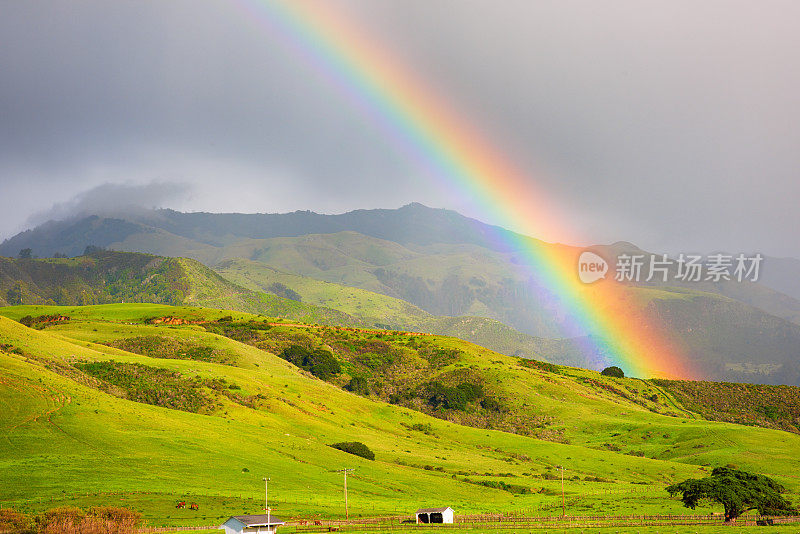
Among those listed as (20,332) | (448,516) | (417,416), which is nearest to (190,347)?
(20,332)

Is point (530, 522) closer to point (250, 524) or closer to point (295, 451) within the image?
point (250, 524)

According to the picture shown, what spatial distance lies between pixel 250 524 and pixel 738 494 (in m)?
51.0

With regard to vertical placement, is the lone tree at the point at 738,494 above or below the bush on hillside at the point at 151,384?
below

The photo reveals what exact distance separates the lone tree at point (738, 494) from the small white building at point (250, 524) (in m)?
46.0

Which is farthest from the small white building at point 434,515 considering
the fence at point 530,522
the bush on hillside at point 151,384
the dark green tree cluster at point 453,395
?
the dark green tree cluster at point 453,395

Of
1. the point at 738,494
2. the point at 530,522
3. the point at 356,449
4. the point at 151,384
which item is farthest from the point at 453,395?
the point at 738,494

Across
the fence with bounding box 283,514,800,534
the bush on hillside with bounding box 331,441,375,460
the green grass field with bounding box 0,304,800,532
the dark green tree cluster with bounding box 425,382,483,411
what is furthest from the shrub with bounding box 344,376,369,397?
the fence with bounding box 283,514,800,534

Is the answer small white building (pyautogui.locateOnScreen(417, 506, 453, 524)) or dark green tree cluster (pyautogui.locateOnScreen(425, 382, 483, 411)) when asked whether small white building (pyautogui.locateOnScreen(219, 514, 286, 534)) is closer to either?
small white building (pyautogui.locateOnScreen(417, 506, 453, 524))

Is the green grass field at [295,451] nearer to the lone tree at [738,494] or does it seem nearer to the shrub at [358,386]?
the lone tree at [738,494]

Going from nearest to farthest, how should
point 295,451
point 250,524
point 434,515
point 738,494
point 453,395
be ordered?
point 250,524
point 434,515
point 738,494
point 295,451
point 453,395

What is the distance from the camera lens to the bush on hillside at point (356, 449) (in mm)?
107312

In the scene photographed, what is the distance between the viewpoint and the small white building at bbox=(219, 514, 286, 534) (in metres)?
65.1

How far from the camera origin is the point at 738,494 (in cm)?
7800

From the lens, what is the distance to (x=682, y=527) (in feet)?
241
